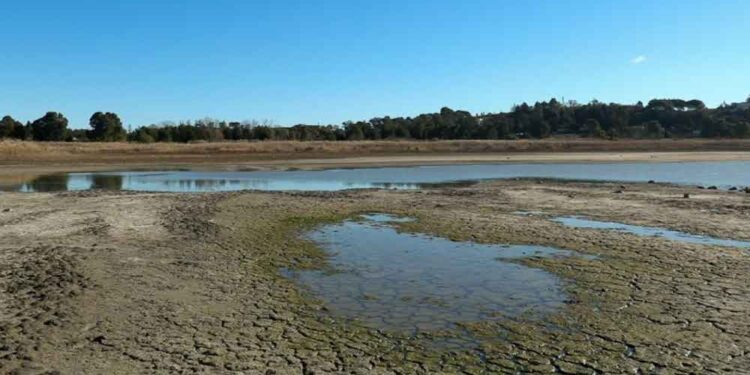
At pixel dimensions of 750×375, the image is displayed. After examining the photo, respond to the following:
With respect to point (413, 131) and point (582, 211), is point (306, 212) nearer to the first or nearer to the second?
point (582, 211)

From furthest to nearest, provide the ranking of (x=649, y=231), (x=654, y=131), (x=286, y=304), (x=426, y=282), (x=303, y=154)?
(x=654, y=131)
(x=303, y=154)
(x=649, y=231)
(x=426, y=282)
(x=286, y=304)

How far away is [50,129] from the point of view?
3465 inches

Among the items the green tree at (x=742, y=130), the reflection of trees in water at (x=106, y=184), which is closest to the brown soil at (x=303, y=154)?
the reflection of trees in water at (x=106, y=184)

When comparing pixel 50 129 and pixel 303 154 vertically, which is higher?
pixel 50 129

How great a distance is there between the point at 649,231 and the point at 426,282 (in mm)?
8106

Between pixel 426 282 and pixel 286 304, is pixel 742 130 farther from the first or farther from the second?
pixel 286 304

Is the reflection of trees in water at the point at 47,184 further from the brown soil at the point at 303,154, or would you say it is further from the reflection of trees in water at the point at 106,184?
the brown soil at the point at 303,154

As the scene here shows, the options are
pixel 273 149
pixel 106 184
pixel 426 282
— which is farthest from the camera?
pixel 273 149

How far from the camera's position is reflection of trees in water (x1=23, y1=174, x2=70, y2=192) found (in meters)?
29.4

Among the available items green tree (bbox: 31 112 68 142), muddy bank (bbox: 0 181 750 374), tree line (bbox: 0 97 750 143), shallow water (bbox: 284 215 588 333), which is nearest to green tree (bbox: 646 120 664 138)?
tree line (bbox: 0 97 750 143)

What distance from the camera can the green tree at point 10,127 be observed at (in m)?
83.4

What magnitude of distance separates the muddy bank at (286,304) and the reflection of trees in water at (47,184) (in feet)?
39.7

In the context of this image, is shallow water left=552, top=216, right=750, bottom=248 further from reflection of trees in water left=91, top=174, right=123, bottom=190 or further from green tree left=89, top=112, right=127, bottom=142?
green tree left=89, top=112, right=127, bottom=142

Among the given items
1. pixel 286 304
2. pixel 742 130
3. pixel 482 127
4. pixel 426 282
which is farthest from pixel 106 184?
pixel 742 130
